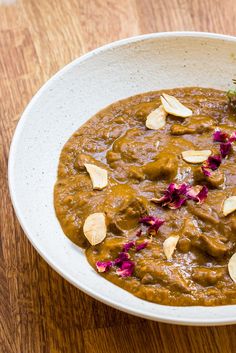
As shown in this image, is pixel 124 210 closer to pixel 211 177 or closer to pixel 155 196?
pixel 155 196

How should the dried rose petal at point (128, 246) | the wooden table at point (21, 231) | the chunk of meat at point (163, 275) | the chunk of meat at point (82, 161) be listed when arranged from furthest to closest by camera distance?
the chunk of meat at point (82, 161), the wooden table at point (21, 231), the dried rose petal at point (128, 246), the chunk of meat at point (163, 275)

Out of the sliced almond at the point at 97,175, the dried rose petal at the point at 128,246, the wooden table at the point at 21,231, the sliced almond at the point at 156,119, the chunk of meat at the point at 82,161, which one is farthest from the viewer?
the sliced almond at the point at 156,119

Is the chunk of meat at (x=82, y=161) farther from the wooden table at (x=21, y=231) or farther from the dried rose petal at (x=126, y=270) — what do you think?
the dried rose petal at (x=126, y=270)

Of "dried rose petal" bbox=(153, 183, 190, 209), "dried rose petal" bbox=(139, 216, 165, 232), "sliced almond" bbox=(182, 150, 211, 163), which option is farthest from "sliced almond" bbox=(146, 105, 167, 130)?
"dried rose petal" bbox=(139, 216, 165, 232)

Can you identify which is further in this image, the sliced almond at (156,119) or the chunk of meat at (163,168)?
the sliced almond at (156,119)

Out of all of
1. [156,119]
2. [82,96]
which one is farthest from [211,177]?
[82,96]

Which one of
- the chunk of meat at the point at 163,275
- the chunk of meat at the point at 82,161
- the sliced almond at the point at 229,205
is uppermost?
the chunk of meat at the point at 82,161

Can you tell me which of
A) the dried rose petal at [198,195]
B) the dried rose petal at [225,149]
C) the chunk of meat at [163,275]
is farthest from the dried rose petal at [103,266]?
the dried rose petal at [225,149]

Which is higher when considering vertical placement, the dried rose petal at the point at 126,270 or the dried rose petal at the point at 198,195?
the dried rose petal at the point at 198,195
